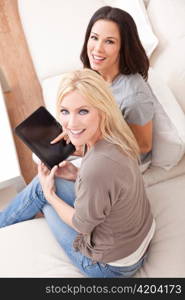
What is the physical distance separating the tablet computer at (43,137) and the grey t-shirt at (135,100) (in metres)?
0.29

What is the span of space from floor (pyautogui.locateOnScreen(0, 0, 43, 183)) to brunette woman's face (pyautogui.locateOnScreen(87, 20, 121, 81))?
0.91m

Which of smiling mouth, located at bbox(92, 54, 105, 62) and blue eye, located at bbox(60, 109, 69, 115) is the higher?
smiling mouth, located at bbox(92, 54, 105, 62)

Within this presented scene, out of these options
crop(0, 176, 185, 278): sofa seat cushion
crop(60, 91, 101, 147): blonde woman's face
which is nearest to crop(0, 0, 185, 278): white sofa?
crop(0, 176, 185, 278): sofa seat cushion

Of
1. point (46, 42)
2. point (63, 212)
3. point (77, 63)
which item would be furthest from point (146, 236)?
point (46, 42)

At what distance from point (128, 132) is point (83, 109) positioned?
21 centimetres

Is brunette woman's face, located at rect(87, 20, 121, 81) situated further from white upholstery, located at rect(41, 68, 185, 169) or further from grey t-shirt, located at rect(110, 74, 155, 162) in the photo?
white upholstery, located at rect(41, 68, 185, 169)

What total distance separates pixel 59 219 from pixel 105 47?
70 cm

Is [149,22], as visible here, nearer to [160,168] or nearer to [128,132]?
[160,168]

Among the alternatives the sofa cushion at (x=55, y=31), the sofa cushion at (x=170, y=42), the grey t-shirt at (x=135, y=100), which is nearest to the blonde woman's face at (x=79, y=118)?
the grey t-shirt at (x=135, y=100)

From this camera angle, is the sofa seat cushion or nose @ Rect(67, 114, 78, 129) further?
the sofa seat cushion

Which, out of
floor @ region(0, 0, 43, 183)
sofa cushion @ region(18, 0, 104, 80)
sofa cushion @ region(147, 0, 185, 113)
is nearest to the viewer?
sofa cushion @ region(147, 0, 185, 113)

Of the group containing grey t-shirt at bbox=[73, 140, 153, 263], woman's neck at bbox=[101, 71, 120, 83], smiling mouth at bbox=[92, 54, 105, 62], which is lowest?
grey t-shirt at bbox=[73, 140, 153, 263]

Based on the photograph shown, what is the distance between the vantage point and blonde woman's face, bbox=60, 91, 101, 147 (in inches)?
38.1

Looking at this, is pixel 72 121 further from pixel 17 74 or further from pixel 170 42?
pixel 17 74
